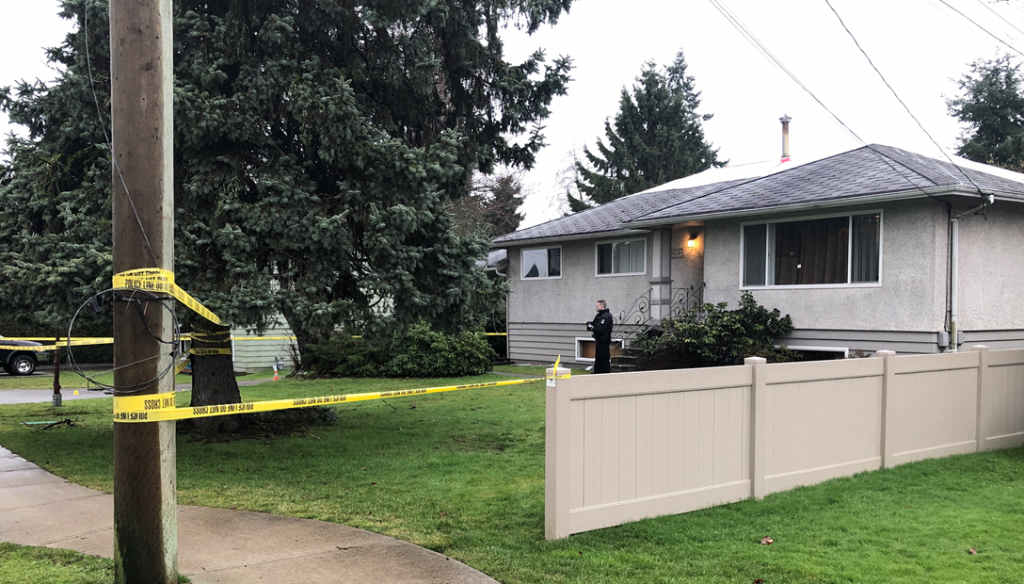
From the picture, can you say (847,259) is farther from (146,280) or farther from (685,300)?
(146,280)

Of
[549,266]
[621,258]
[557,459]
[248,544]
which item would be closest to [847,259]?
[621,258]

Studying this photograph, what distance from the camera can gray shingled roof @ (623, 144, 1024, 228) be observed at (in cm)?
1305

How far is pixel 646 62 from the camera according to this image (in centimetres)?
4419

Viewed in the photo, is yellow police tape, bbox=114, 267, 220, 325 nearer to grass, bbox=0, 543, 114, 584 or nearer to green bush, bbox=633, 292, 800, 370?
grass, bbox=0, 543, 114, 584

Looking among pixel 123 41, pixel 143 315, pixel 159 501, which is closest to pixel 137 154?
pixel 123 41

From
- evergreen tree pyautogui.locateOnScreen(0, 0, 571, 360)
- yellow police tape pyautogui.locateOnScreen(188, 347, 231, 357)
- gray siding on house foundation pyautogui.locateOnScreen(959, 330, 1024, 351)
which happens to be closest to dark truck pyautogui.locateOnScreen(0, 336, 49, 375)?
evergreen tree pyautogui.locateOnScreen(0, 0, 571, 360)

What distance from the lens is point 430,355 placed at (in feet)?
63.7

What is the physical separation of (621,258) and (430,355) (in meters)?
5.59

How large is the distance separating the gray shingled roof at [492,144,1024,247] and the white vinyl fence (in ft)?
16.8

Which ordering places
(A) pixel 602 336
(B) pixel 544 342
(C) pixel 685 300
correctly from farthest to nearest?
(B) pixel 544 342, (C) pixel 685 300, (A) pixel 602 336

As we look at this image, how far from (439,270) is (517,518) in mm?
4079

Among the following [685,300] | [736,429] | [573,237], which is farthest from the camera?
[573,237]

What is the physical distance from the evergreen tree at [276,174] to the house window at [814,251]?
802 cm

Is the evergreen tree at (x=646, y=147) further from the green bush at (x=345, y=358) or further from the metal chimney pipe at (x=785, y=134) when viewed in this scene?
the green bush at (x=345, y=358)
